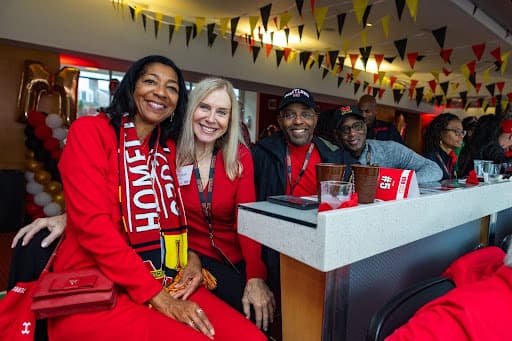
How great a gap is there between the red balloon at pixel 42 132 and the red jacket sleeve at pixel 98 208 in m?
4.35

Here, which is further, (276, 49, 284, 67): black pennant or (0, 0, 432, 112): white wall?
(276, 49, 284, 67): black pennant

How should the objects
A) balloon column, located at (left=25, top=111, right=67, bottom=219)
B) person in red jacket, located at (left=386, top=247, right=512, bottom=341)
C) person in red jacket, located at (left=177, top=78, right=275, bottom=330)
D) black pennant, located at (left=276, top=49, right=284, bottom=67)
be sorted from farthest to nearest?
black pennant, located at (left=276, top=49, right=284, bottom=67) → balloon column, located at (left=25, top=111, right=67, bottom=219) → person in red jacket, located at (left=177, top=78, right=275, bottom=330) → person in red jacket, located at (left=386, top=247, right=512, bottom=341)

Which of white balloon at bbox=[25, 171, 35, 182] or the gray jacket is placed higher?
the gray jacket

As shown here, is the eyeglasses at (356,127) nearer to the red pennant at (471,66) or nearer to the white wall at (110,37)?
the white wall at (110,37)

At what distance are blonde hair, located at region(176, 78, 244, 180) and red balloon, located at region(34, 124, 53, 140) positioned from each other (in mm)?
4198

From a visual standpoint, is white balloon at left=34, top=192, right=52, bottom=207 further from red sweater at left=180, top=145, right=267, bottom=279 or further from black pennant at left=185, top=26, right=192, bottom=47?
red sweater at left=180, top=145, right=267, bottom=279

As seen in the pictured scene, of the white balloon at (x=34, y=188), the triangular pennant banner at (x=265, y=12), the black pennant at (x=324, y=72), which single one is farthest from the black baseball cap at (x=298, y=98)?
the black pennant at (x=324, y=72)

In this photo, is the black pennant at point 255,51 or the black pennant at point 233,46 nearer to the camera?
the black pennant at point 233,46

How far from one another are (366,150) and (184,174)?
1481 mm

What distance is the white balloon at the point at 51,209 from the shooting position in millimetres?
4949

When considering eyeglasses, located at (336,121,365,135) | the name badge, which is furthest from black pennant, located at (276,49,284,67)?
the name badge

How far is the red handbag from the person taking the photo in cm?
112

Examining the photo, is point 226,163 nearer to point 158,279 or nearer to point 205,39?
point 158,279

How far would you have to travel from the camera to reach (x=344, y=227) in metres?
0.92
